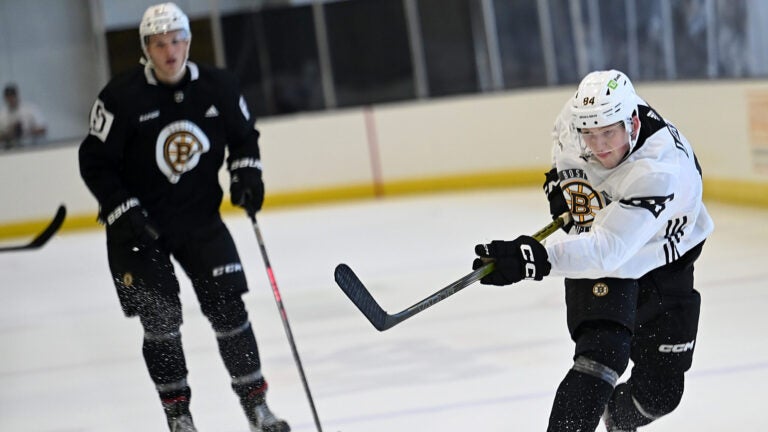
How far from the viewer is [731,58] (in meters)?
7.73

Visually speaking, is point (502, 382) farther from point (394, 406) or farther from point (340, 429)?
point (340, 429)

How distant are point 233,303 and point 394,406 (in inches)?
26.6

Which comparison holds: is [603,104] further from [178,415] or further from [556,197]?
[178,415]

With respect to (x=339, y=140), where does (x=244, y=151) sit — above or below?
above

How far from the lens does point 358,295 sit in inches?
101

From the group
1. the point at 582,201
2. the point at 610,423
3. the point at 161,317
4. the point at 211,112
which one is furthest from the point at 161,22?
the point at 610,423

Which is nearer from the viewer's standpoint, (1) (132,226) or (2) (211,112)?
(1) (132,226)

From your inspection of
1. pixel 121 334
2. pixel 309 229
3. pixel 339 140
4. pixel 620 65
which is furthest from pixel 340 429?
pixel 620 65

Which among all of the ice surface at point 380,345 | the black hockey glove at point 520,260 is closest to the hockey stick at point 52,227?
the ice surface at point 380,345

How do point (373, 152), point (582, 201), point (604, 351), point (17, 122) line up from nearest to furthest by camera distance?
point (604, 351)
point (582, 201)
point (373, 152)
point (17, 122)

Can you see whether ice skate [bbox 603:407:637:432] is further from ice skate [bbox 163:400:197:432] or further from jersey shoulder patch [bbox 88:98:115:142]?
jersey shoulder patch [bbox 88:98:115:142]

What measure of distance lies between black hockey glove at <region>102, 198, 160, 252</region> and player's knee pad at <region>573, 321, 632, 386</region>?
1.29 m

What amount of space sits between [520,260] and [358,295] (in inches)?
14.4

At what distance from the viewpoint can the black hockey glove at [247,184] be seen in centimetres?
350
